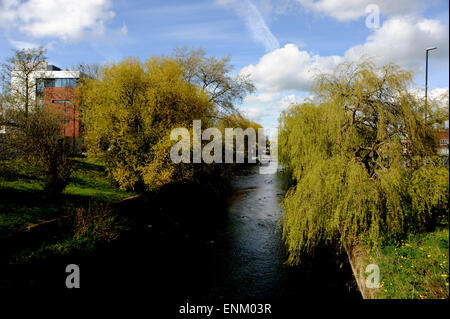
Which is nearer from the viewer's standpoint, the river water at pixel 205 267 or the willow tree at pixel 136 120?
the river water at pixel 205 267

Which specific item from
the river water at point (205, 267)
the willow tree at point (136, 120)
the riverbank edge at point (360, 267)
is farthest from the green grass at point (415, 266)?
the willow tree at point (136, 120)

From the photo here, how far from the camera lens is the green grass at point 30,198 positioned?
11.8 meters

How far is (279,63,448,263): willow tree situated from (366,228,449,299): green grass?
1.37ft

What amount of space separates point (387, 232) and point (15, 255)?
36.9 feet

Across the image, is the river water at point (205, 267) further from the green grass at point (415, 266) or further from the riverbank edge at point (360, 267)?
the green grass at point (415, 266)

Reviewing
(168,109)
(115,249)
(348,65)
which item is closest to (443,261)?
(348,65)

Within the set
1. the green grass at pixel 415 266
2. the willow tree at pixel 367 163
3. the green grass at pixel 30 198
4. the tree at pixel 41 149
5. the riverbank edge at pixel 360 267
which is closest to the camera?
the green grass at pixel 415 266

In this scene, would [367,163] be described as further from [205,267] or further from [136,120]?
[136,120]

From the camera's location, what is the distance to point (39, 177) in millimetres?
15211

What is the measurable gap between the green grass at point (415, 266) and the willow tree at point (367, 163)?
1.37 feet

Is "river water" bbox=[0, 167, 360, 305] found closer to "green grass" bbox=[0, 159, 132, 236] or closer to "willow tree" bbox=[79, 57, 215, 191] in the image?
"green grass" bbox=[0, 159, 132, 236]

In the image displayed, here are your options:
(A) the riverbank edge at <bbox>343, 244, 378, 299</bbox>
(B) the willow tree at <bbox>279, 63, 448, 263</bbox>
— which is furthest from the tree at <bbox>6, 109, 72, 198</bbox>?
(A) the riverbank edge at <bbox>343, 244, 378, 299</bbox>

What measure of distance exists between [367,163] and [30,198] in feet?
46.0
